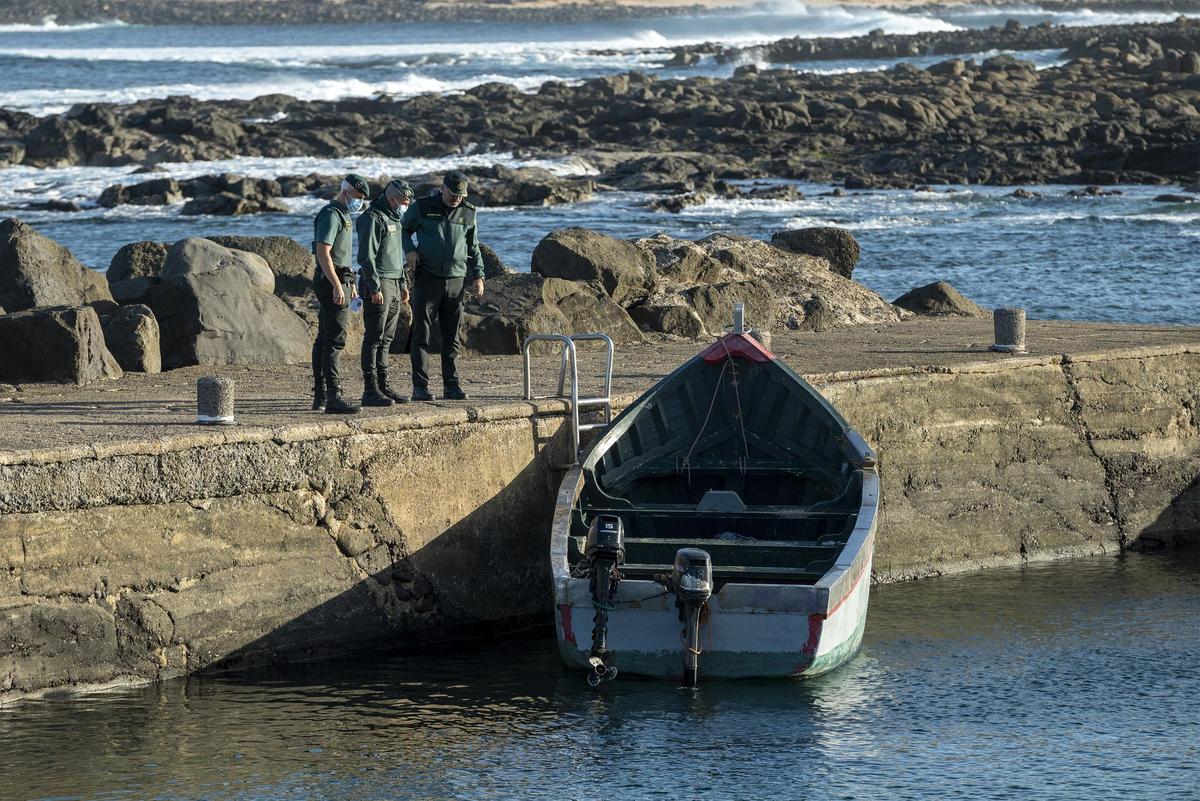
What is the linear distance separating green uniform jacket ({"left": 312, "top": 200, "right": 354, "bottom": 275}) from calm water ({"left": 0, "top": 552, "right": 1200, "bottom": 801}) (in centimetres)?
292

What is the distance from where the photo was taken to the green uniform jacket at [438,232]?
13.3 metres

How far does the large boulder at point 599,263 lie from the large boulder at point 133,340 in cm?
450

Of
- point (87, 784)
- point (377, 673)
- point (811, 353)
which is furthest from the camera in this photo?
point (811, 353)

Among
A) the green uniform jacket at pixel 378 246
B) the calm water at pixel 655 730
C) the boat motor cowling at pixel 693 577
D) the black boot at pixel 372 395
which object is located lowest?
the calm water at pixel 655 730

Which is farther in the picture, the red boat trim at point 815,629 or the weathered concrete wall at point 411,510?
the weathered concrete wall at point 411,510

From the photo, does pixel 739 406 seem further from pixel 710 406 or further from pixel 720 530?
pixel 720 530

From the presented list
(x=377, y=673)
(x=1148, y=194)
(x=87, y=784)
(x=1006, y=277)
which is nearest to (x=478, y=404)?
(x=377, y=673)

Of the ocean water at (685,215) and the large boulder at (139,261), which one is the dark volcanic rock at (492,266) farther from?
the ocean water at (685,215)

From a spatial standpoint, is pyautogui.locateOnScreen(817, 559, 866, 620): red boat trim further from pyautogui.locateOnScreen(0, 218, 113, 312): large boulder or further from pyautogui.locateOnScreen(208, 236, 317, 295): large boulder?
pyautogui.locateOnScreen(208, 236, 317, 295): large boulder

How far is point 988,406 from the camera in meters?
14.8

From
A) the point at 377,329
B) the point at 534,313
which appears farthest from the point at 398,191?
the point at 534,313

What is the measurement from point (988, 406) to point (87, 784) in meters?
8.10

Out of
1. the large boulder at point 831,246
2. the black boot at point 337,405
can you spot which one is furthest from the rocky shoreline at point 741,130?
the black boot at point 337,405

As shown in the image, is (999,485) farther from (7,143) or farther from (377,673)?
(7,143)
